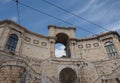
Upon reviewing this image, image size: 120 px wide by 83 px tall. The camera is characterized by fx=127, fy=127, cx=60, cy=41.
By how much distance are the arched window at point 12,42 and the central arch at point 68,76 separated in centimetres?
1016

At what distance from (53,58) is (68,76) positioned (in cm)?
471

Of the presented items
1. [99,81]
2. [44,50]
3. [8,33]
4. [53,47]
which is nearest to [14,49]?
[8,33]

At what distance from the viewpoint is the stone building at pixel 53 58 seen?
1825 centimetres

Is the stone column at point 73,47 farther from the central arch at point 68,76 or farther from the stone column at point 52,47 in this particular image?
the central arch at point 68,76

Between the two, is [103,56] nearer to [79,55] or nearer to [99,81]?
[79,55]

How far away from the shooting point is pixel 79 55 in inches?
1136

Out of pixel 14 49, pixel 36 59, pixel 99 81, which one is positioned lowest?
pixel 99 81

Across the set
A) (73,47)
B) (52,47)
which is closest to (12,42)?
(52,47)

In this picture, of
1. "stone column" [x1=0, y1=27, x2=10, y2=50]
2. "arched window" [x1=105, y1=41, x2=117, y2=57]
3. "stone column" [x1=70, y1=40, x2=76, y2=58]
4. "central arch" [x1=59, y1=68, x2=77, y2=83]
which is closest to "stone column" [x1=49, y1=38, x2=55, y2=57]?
"stone column" [x1=70, y1=40, x2=76, y2=58]

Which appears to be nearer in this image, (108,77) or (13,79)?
(13,79)

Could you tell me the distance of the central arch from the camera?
2256 centimetres

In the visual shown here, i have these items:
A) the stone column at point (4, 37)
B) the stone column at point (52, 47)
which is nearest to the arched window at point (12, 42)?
the stone column at point (4, 37)

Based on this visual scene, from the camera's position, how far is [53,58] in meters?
22.4

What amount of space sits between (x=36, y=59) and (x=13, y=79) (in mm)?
9361
